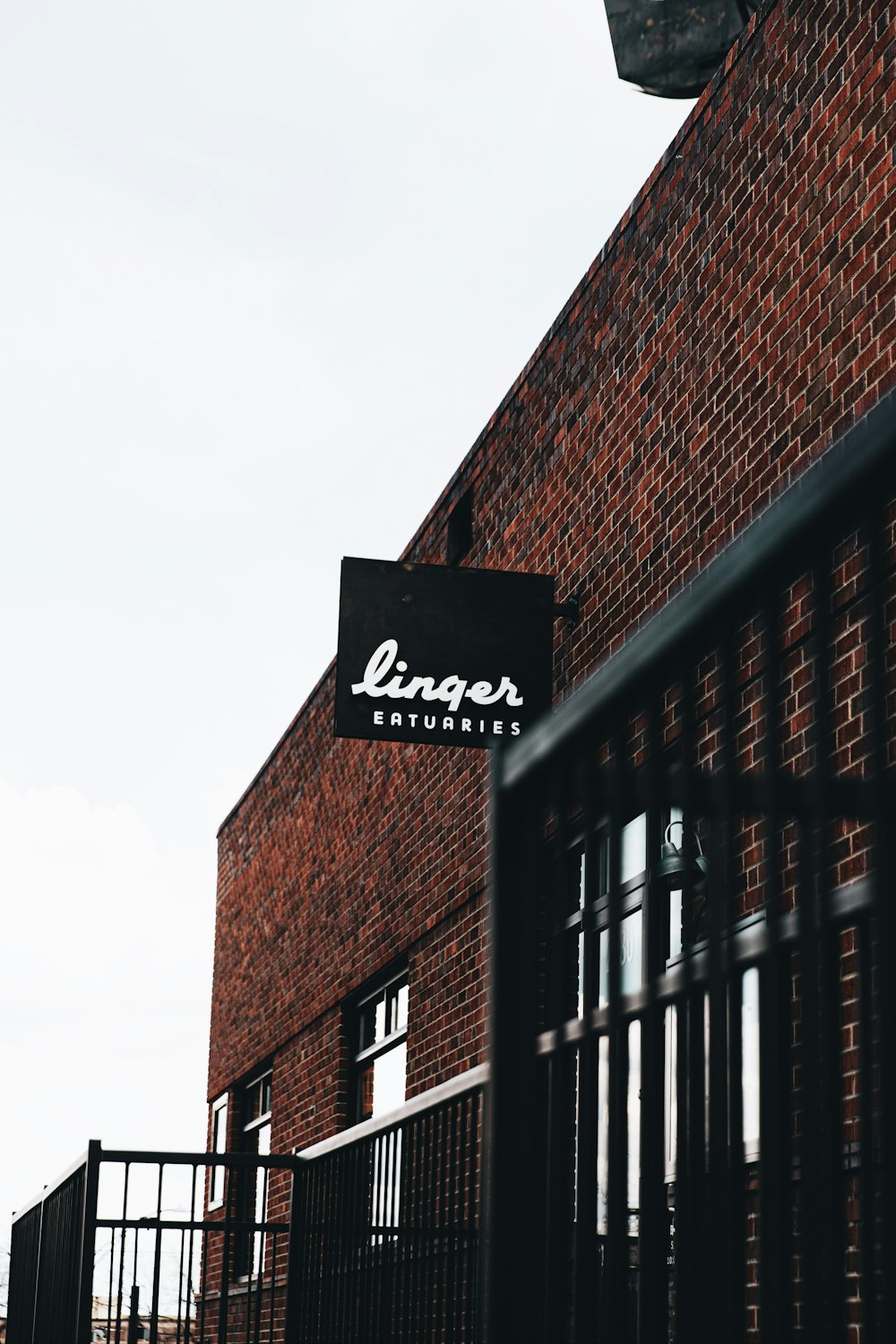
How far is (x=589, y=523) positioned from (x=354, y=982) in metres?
5.50

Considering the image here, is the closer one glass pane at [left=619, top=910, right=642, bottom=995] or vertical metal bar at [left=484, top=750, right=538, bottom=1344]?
vertical metal bar at [left=484, top=750, right=538, bottom=1344]

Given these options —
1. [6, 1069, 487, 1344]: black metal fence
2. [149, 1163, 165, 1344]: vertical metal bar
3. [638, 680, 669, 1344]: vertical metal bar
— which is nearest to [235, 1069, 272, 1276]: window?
[6, 1069, 487, 1344]: black metal fence

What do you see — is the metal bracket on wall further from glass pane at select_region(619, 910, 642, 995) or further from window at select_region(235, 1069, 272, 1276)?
window at select_region(235, 1069, 272, 1276)

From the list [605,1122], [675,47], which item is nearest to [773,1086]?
[605,1122]

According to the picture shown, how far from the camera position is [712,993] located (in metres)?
2.31

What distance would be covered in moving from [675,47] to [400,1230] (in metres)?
8.54

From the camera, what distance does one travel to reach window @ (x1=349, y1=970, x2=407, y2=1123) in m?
13.0

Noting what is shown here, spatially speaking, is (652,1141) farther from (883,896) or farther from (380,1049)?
(380,1049)

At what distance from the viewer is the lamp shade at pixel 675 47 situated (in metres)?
11.6

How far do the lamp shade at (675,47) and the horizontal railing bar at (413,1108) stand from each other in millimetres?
7614

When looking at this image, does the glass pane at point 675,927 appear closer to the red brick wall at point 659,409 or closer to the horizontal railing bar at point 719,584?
the red brick wall at point 659,409

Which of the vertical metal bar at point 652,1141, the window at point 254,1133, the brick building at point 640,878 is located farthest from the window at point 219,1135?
the vertical metal bar at point 652,1141

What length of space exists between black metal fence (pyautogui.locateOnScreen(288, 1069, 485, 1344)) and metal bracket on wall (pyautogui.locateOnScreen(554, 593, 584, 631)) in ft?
11.8

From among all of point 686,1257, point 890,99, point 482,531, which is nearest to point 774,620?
point 686,1257
